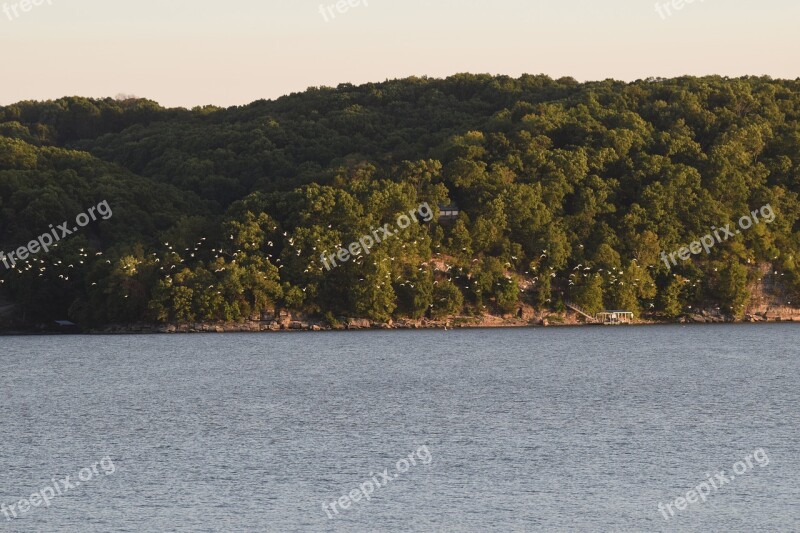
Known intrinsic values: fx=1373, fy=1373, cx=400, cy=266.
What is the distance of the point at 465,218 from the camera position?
123 metres

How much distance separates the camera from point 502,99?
16575 centimetres

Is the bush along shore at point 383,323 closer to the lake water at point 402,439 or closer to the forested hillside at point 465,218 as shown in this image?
the forested hillside at point 465,218

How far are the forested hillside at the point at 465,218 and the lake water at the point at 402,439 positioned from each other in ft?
72.2

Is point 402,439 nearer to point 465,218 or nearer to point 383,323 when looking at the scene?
point 383,323

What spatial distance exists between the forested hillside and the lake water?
22.0 meters

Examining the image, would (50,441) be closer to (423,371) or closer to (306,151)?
(423,371)

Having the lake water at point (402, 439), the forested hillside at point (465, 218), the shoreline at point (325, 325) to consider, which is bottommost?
the lake water at point (402, 439)

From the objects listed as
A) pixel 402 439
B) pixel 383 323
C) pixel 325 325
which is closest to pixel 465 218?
pixel 383 323

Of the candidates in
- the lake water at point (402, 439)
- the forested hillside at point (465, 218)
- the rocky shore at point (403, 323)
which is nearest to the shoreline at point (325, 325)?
the rocky shore at point (403, 323)

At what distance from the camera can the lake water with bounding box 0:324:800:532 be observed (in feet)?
122

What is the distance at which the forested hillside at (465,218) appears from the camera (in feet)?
372

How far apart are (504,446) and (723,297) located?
3067 inches

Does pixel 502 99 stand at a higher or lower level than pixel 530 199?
higher

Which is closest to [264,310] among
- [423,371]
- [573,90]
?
[423,371]
